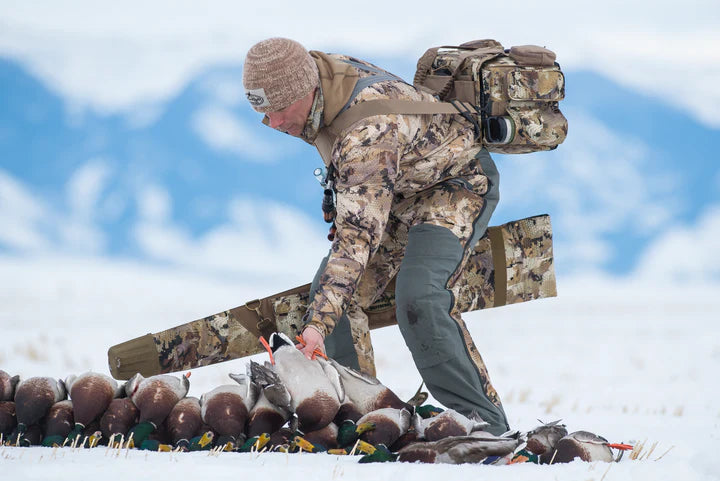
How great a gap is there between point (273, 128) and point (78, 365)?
3248 mm

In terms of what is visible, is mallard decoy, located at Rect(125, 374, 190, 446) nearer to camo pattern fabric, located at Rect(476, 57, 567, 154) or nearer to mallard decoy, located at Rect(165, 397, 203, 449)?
mallard decoy, located at Rect(165, 397, 203, 449)

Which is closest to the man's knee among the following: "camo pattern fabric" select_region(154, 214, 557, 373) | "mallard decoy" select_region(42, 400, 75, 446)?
"camo pattern fabric" select_region(154, 214, 557, 373)

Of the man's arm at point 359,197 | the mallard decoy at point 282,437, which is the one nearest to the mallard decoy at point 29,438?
the mallard decoy at point 282,437

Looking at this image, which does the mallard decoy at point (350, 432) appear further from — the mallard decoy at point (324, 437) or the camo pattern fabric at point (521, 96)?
the camo pattern fabric at point (521, 96)

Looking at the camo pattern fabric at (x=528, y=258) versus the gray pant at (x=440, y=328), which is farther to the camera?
the camo pattern fabric at (x=528, y=258)

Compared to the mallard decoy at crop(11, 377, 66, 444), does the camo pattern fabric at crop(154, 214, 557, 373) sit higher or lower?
higher

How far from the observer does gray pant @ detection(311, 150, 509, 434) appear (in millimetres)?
4715

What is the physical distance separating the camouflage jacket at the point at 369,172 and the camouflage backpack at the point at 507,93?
0.98 feet

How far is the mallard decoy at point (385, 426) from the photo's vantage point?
3811 mm

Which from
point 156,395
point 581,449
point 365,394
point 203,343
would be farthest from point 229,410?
point 203,343

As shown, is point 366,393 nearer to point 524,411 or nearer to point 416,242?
point 416,242

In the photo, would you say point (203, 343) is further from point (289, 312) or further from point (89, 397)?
point (89, 397)

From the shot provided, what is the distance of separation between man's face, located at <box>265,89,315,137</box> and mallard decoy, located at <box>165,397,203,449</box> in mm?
1649

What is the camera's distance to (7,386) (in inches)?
166
